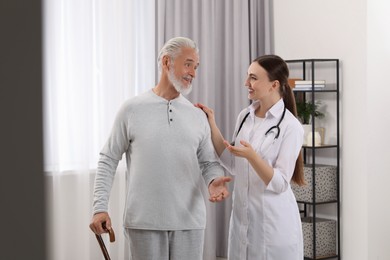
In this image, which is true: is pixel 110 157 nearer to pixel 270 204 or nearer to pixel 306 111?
pixel 270 204

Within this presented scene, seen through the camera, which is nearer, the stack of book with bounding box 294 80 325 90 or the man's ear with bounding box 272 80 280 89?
the man's ear with bounding box 272 80 280 89

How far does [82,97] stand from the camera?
4.33 m

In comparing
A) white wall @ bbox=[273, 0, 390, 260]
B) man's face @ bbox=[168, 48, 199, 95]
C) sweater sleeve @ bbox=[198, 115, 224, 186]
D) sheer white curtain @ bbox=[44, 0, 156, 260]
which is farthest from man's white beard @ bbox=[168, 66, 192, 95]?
white wall @ bbox=[273, 0, 390, 260]

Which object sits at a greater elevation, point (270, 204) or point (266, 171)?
point (266, 171)

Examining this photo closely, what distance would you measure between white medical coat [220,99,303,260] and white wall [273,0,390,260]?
2.09 m

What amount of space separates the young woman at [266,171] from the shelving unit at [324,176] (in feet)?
6.42

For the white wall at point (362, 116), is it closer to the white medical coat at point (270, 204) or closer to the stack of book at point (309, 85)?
the stack of book at point (309, 85)

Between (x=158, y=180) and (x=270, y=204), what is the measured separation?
52 cm

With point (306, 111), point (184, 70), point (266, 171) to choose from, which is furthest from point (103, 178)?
point (306, 111)

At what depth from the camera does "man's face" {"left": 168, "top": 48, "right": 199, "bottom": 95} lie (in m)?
2.42

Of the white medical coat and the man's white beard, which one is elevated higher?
the man's white beard

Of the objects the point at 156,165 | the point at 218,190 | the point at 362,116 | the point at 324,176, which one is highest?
the point at 362,116

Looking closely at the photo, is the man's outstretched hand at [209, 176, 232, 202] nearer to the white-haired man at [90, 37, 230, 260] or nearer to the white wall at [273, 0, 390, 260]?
the white-haired man at [90, 37, 230, 260]

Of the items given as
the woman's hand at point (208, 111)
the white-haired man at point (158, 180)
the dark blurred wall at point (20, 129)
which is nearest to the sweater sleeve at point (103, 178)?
the white-haired man at point (158, 180)
